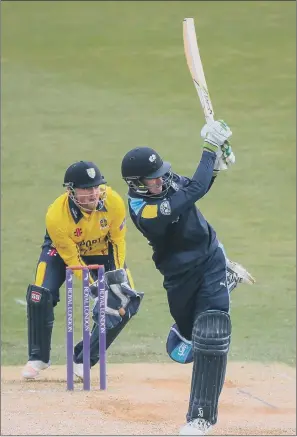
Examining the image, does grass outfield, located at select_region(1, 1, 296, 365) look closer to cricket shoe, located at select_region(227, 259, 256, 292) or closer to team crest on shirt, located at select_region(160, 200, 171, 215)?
cricket shoe, located at select_region(227, 259, 256, 292)

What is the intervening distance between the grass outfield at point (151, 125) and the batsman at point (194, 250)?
9.94 ft

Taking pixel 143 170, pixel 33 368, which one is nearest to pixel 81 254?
pixel 33 368

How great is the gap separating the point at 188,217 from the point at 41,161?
32.3 ft

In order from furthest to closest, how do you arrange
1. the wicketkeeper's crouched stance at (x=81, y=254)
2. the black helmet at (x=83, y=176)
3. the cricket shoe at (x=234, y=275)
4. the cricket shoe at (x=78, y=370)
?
1. the cricket shoe at (x=78, y=370)
2. the wicketkeeper's crouched stance at (x=81, y=254)
3. the black helmet at (x=83, y=176)
4. the cricket shoe at (x=234, y=275)

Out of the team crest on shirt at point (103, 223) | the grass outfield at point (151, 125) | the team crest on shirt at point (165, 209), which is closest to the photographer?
the team crest on shirt at point (165, 209)

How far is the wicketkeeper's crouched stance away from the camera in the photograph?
7.14 m

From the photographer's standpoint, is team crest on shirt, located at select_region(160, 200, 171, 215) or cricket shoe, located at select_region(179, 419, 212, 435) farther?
cricket shoe, located at select_region(179, 419, 212, 435)

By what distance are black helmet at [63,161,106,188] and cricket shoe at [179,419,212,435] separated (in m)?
2.06

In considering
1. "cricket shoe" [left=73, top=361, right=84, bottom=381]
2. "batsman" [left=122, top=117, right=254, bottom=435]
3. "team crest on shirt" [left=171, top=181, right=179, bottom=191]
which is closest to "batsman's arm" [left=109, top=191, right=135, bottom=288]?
"cricket shoe" [left=73, top=361, right=84, bottom=381]

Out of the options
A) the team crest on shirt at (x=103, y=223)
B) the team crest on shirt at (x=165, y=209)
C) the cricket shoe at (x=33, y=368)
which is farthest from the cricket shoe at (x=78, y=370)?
the team crest on shirt at (x=165, y=209)

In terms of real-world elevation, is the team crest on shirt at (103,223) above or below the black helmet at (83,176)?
below

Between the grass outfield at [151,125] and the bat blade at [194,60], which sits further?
the grass outfield at [151,125]

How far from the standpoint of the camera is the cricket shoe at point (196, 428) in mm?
5520

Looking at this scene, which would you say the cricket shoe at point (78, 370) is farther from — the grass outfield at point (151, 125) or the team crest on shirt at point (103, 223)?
the grass outfield at point (151, 125)
